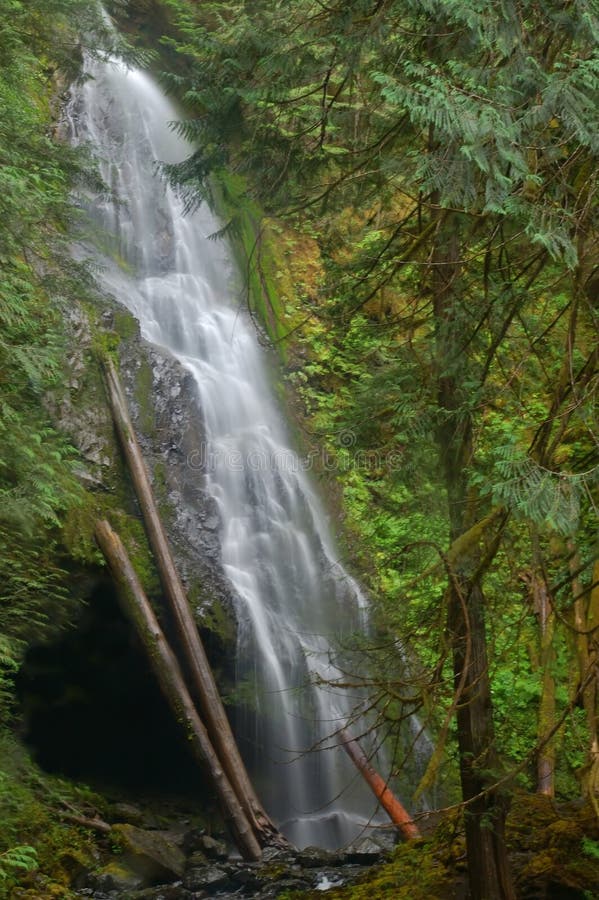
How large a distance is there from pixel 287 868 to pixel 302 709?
96.9 inches

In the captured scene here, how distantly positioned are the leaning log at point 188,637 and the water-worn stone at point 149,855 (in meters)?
0.92

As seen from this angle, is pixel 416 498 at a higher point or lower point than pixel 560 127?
lower

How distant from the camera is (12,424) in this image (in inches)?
269

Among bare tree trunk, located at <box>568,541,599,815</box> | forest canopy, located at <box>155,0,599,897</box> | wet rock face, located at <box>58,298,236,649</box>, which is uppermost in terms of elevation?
wet rock face, located at <box>58,298,236,649</box>

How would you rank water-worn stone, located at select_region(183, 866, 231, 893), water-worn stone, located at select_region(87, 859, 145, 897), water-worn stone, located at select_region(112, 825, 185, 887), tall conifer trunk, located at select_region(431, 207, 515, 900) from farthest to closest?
water-worn stone, located at select_region(112, 825, 185, 887), water-worn stone, located at select_region(183, 866, 231, 893), water-worn stone, located at select_region(87, 859, 145, 897), tall conifer trunk, located at select_region(431, 207, 515, 900)

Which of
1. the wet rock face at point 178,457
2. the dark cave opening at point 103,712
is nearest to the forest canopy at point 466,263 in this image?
the wet rock face at point 178,457

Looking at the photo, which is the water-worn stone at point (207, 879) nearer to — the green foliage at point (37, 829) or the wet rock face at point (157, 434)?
the green foliage at point (37, 829)

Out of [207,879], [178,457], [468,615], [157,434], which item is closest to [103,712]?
[207,879]

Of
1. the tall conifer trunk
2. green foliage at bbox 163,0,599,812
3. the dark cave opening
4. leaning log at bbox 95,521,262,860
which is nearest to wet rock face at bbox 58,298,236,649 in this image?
leaning log at bbox 95,521,262,860

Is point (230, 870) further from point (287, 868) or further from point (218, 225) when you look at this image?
point (218, 225)

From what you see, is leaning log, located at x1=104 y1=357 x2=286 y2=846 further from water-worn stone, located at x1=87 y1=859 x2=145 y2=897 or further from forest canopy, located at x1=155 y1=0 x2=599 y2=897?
forest canopy, located at x1=155 y1=0 x2=599 y2=897

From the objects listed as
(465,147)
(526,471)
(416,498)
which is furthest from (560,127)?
(416,498)

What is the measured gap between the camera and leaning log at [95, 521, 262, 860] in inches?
335

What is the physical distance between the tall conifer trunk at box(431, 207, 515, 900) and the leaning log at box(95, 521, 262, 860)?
452 cm
